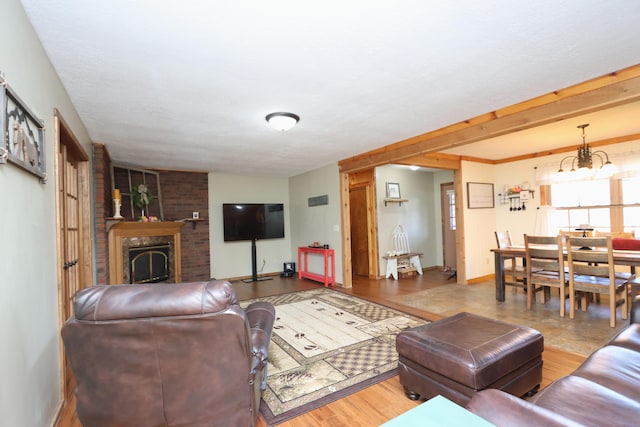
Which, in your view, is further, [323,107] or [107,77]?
[323,107]

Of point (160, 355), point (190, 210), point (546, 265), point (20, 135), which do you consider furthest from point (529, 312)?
point (190, 210)

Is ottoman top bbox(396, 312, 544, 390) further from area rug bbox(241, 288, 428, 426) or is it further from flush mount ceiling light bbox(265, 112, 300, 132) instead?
flush mount ceiling light bbox(265, 112, 300, 132)

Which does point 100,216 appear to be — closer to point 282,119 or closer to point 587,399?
point 282,119

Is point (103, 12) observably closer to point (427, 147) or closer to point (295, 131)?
point (295, 131)

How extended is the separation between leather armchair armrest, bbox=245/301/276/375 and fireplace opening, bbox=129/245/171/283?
3247mm

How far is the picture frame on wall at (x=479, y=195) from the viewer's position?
18.2 feet

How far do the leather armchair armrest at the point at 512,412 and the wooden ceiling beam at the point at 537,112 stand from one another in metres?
2.61

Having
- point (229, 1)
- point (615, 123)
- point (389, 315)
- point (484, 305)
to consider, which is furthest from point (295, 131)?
point (615, 123)

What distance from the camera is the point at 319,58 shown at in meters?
1.99

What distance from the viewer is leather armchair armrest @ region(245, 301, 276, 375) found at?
1.65m

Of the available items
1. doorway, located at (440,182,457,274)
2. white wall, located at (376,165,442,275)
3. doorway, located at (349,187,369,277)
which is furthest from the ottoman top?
doorway, located at (440,182,457,274)

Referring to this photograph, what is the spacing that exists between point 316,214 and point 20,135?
499cm

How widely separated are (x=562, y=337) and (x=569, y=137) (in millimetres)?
3074

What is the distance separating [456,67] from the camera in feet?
7.12
